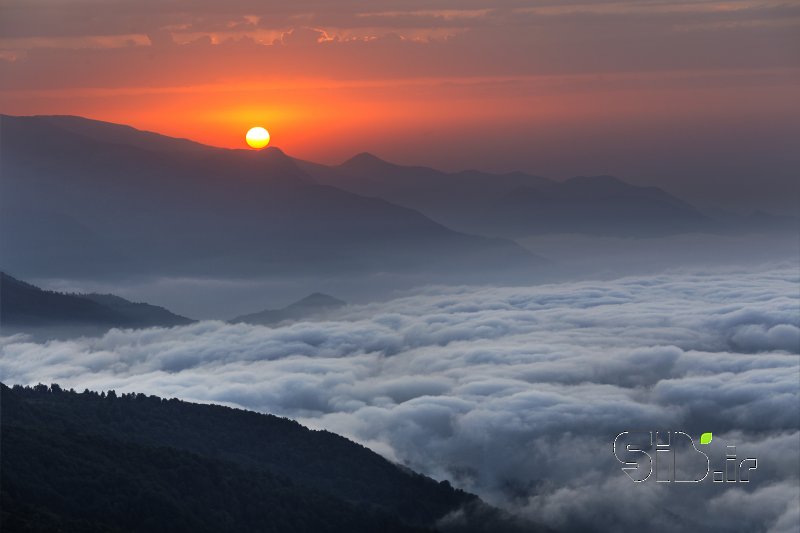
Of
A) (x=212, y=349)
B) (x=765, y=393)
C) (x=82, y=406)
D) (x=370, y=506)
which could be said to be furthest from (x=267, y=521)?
(x=212, y=349)

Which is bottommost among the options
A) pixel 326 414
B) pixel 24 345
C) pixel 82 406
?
pixel 82 406

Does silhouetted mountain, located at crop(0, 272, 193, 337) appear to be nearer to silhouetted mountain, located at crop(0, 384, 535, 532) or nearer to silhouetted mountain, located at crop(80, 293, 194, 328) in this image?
silhouetted mountain, located at crop(80, 293, 194, 328)

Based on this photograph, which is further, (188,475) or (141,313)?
(141,313)

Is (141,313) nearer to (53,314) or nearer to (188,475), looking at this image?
(53,314)

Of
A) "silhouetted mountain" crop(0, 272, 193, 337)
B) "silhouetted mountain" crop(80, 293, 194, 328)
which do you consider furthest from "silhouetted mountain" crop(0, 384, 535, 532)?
"silhouetted mountain" crop(80, 293, 194, 328)

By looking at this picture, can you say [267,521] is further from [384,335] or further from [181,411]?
[384,335]

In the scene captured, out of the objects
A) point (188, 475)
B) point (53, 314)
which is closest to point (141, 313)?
point (53, 314)
